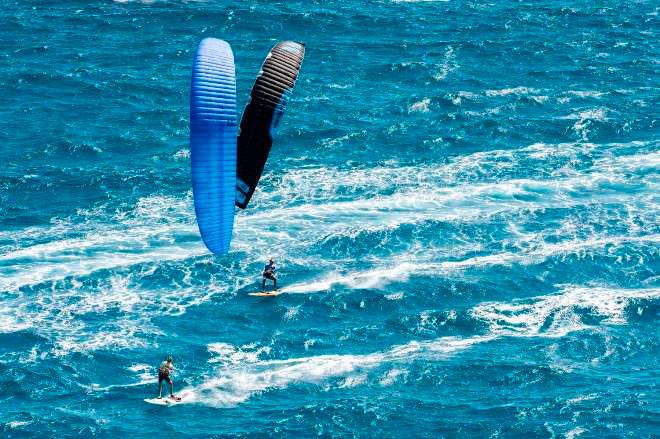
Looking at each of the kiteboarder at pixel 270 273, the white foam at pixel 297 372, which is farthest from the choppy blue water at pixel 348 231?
the kiteboarder at pixel 270 273

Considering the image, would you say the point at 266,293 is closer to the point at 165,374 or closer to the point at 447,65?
the point at 165,374

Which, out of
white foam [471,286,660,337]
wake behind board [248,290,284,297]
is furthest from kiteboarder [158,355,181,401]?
white foam [471,286,660,337]

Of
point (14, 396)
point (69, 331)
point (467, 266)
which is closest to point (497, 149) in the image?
point (467, 266)

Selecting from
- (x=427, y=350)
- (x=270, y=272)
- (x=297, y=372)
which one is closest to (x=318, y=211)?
(x=270, y=272)

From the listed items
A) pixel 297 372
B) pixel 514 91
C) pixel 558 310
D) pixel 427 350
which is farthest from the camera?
pixel 514 91

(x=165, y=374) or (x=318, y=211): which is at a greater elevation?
(x=165, y=374)

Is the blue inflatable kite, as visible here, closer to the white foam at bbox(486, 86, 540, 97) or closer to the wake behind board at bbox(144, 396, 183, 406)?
the wake behind board at bbox(144, 396, 183, 406)

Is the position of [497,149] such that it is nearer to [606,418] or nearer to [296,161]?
[296,161]

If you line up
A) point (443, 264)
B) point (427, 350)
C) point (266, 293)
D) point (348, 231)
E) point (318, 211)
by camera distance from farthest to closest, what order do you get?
point (318, 211) < point (348, 231) < point (443, 264) < point (266, 293) < point (427, 350)
